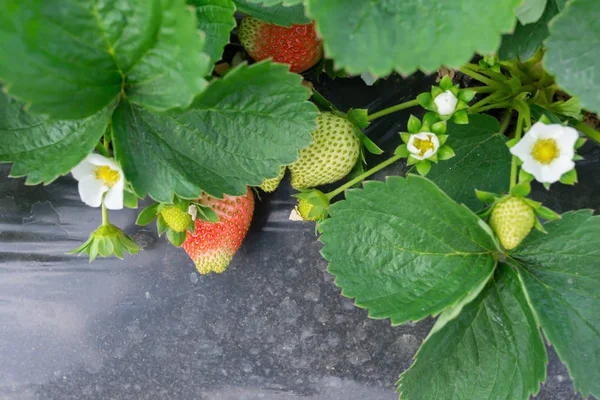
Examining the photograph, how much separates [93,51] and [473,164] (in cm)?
57

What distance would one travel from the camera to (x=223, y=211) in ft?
3.09

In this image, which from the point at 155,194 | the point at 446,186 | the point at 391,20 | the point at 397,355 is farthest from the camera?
the point at 397,355

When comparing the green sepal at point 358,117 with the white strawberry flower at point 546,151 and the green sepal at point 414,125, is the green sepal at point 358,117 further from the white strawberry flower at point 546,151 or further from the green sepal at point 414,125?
the white strawberry flower at point 546,151

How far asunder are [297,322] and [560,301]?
0.48 metres

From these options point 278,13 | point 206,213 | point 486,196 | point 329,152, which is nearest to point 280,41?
point 278,13

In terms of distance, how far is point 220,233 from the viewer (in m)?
0.95

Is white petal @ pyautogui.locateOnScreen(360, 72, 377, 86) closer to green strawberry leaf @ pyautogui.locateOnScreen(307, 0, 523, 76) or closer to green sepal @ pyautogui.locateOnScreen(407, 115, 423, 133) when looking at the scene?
green sepal @ pyautogui.locateOnScreen(407, 115, 423, 133)

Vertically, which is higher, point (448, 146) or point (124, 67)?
point (124, 67)

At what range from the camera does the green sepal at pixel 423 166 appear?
2.62 ft

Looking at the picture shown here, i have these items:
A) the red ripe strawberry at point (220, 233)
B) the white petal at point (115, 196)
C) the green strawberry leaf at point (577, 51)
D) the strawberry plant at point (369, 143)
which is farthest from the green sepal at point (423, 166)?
the white petal at point (115, 196)

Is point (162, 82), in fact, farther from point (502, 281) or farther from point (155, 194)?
point (502, 281)

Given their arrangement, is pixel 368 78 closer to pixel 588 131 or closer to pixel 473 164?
pixel 473 164

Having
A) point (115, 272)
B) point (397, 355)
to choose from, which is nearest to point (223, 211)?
point (115, 272)

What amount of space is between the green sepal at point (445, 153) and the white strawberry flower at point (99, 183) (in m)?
0.45
